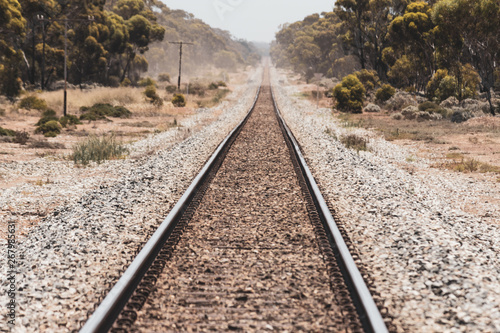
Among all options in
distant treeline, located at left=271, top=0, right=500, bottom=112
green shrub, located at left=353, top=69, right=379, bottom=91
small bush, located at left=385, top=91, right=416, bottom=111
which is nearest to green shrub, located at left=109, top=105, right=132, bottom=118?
small bush, located at left=385, top=91, right=416, bottom=111

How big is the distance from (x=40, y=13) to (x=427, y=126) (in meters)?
32.0

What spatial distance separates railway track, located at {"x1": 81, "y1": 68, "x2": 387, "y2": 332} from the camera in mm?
3803

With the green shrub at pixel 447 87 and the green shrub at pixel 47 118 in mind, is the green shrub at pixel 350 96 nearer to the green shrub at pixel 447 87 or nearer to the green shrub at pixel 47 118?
the green shrub at pixel 447 87

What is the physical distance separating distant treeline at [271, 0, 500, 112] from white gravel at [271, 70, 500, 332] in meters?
16.1

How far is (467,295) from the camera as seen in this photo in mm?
4227

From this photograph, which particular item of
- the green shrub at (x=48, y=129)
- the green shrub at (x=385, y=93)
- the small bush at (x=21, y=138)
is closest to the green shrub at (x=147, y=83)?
the green shrub at (x=385, y=93)

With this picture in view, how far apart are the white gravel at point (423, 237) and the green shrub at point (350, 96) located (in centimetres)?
1700

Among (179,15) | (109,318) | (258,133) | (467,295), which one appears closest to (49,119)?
(258,133)

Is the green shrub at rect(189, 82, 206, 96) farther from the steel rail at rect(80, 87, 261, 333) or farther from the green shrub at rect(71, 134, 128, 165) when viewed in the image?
the steel rail at rect(80, 87, 261, 333)

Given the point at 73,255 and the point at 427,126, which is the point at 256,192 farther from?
the point at 427,126

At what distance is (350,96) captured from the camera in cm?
2881

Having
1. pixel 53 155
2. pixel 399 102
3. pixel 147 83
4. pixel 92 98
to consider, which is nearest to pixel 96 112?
pixel 92 98

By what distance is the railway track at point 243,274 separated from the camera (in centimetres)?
380

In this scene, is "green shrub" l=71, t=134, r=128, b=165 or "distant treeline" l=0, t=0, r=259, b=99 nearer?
"green shrub" l=71, t=134, r=128, b=165
